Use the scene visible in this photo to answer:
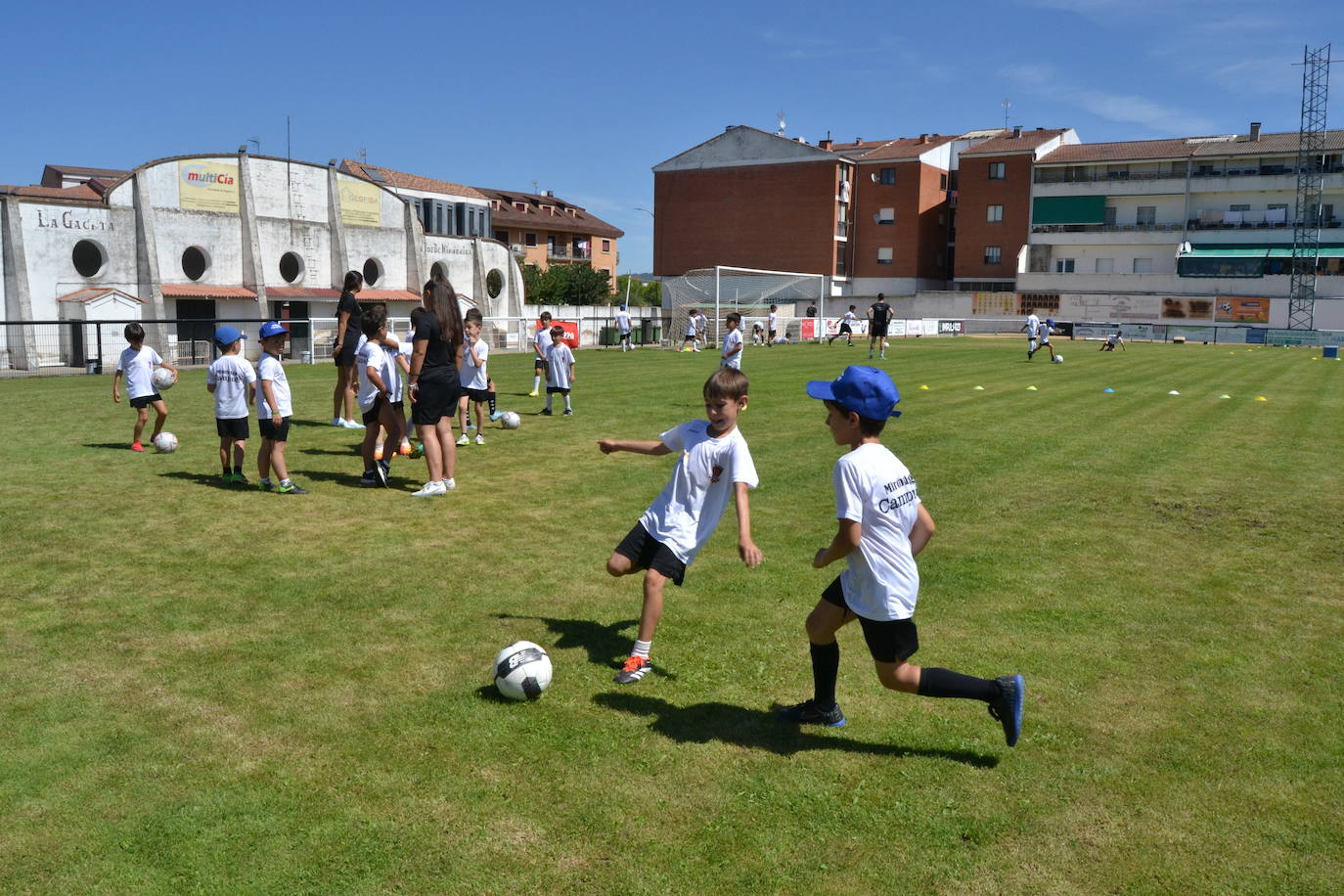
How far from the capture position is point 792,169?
76188 millimetres

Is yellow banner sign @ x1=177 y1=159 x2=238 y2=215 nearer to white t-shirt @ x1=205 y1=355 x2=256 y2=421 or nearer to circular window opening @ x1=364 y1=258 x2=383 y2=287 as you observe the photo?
circular window opening @ x1=364 y1=258 x2=383 y2=287

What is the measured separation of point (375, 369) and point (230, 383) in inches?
57.2

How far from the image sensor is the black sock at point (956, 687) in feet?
14.9

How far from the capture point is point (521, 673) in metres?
5.18

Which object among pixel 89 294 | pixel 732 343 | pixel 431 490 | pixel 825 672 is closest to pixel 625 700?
pixel 825 672

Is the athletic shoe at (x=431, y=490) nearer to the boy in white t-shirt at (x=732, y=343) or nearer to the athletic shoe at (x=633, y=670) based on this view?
the athletic shoe at (x=633, y=670)

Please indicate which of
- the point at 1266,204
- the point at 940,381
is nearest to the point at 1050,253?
the point at 1266,204

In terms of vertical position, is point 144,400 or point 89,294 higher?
point 89,294

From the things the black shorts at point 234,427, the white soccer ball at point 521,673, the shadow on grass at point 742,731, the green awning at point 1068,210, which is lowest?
the shadow on grass at point 742,731

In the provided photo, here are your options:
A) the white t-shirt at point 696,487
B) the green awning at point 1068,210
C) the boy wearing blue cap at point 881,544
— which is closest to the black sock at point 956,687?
the boy wearing blue cap at point 881,544

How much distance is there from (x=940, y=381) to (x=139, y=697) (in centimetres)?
2169

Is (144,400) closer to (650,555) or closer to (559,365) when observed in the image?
(559,365)

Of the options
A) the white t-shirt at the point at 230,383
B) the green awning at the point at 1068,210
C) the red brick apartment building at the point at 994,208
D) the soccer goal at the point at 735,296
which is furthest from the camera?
the red brick apartment building at the point at 994,208

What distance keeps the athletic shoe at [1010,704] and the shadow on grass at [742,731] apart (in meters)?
0.18
